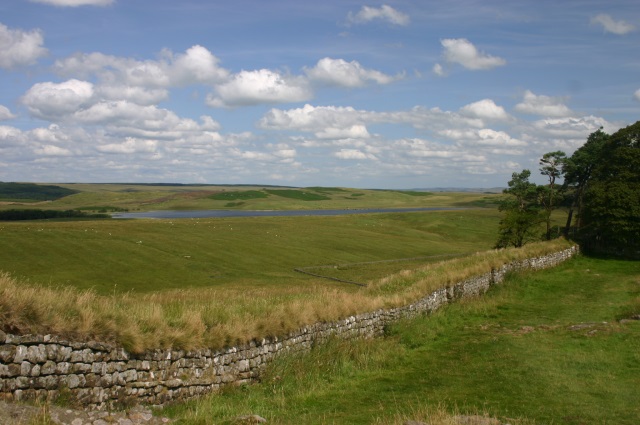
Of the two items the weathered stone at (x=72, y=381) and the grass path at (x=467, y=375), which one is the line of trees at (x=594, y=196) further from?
the weathered stone at (x=72, y=381)

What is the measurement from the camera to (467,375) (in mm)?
13055

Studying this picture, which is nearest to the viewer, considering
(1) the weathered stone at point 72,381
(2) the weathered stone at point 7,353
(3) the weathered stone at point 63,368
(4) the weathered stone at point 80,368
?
(2) the weathered stone at point 7,353

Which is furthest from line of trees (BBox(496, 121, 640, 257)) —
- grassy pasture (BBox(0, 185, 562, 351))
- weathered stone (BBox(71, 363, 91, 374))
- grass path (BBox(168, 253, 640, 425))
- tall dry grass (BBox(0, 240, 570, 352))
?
weathered stone (BBox(71, 363, 91, 374))

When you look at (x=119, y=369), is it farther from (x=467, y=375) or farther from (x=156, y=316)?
(x=467, y=375)

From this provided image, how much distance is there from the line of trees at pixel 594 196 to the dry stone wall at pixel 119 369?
33094 mm

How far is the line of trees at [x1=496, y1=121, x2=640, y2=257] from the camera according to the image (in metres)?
38.7

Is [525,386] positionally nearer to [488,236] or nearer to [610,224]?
[610,224]

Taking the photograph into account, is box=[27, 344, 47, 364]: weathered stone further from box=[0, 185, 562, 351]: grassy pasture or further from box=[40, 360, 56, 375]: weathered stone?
box=[0, 185, 562, 351]: grassy pasture

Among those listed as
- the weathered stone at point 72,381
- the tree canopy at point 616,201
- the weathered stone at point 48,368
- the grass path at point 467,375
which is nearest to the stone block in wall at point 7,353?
the weathered stone at point 48,368

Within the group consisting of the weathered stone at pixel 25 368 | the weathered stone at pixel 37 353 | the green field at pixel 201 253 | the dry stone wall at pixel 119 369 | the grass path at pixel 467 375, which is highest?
the weathered stone at pixel 37 353

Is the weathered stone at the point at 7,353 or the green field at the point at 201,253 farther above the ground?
the weathered stone at the point at 7,353

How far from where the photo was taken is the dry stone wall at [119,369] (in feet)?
26.1

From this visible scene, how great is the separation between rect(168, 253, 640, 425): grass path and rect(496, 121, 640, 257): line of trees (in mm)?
20148

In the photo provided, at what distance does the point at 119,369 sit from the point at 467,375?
8188 millimetres
